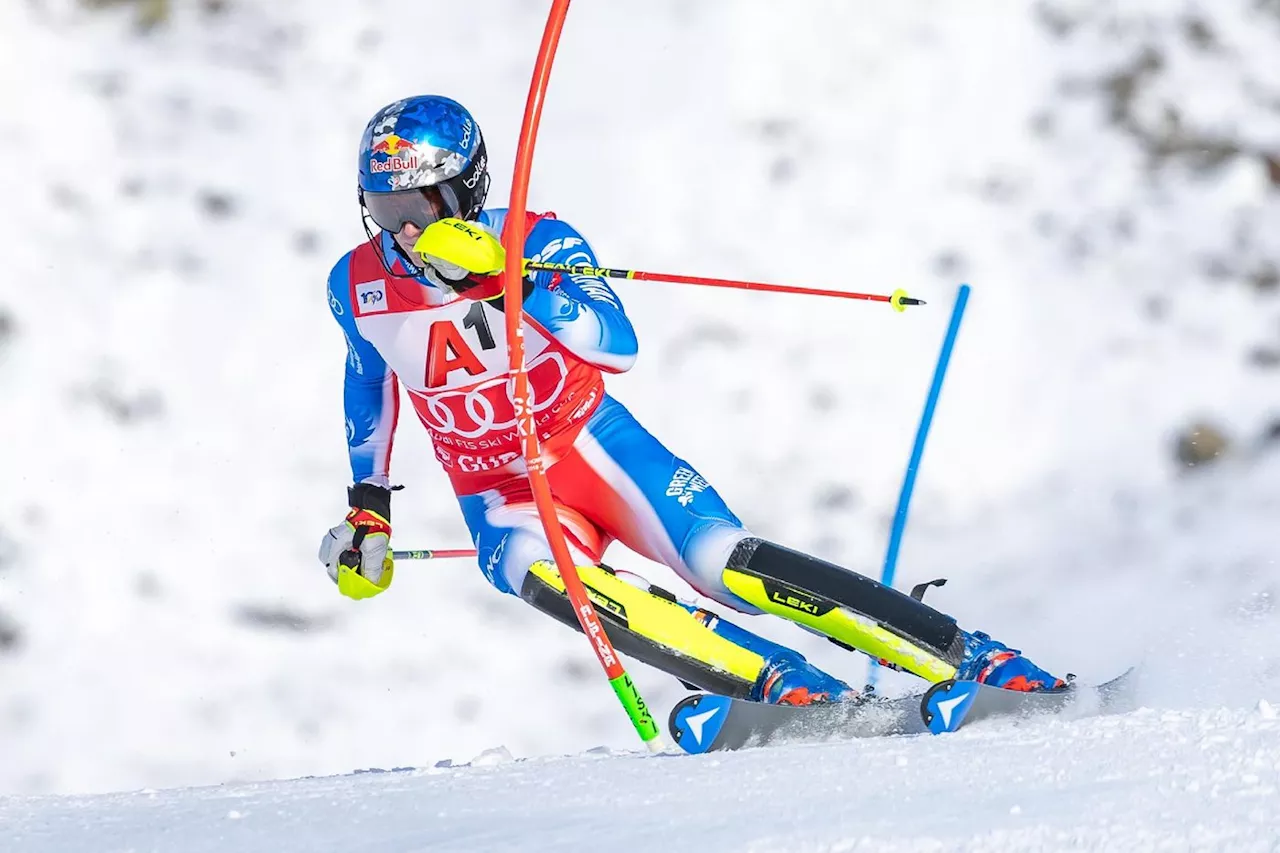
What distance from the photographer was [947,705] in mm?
3301

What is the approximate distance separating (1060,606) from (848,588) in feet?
8.99

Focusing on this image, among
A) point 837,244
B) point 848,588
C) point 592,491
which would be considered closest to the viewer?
point 848,588

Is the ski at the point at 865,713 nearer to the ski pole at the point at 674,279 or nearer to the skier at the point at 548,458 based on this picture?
the skier at the point at 548,458

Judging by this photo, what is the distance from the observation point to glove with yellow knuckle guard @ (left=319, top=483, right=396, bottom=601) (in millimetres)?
4184

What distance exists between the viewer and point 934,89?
7.92 metres

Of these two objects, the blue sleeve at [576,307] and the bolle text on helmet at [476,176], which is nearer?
the blue sleeve at [576,307]

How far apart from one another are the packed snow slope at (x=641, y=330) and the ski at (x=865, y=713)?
169 cm

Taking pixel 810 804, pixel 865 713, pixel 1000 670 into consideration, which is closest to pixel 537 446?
pixel 865 713

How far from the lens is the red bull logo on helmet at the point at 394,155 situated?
366 centimetres

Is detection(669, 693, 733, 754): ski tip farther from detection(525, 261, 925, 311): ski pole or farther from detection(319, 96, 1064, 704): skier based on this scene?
detection(525, 261, 925, 311): ski pole

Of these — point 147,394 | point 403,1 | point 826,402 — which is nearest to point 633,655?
point 826,402

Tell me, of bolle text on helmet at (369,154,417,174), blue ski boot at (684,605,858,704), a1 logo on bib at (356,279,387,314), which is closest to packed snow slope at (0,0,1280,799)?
blue ski boot at (684,605,858,704)

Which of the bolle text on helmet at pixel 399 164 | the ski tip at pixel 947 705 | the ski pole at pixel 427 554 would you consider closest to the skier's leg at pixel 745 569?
the ski tip at pixel 947 705

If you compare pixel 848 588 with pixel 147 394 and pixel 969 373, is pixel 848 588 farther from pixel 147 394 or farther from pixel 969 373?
pixel 147 394
